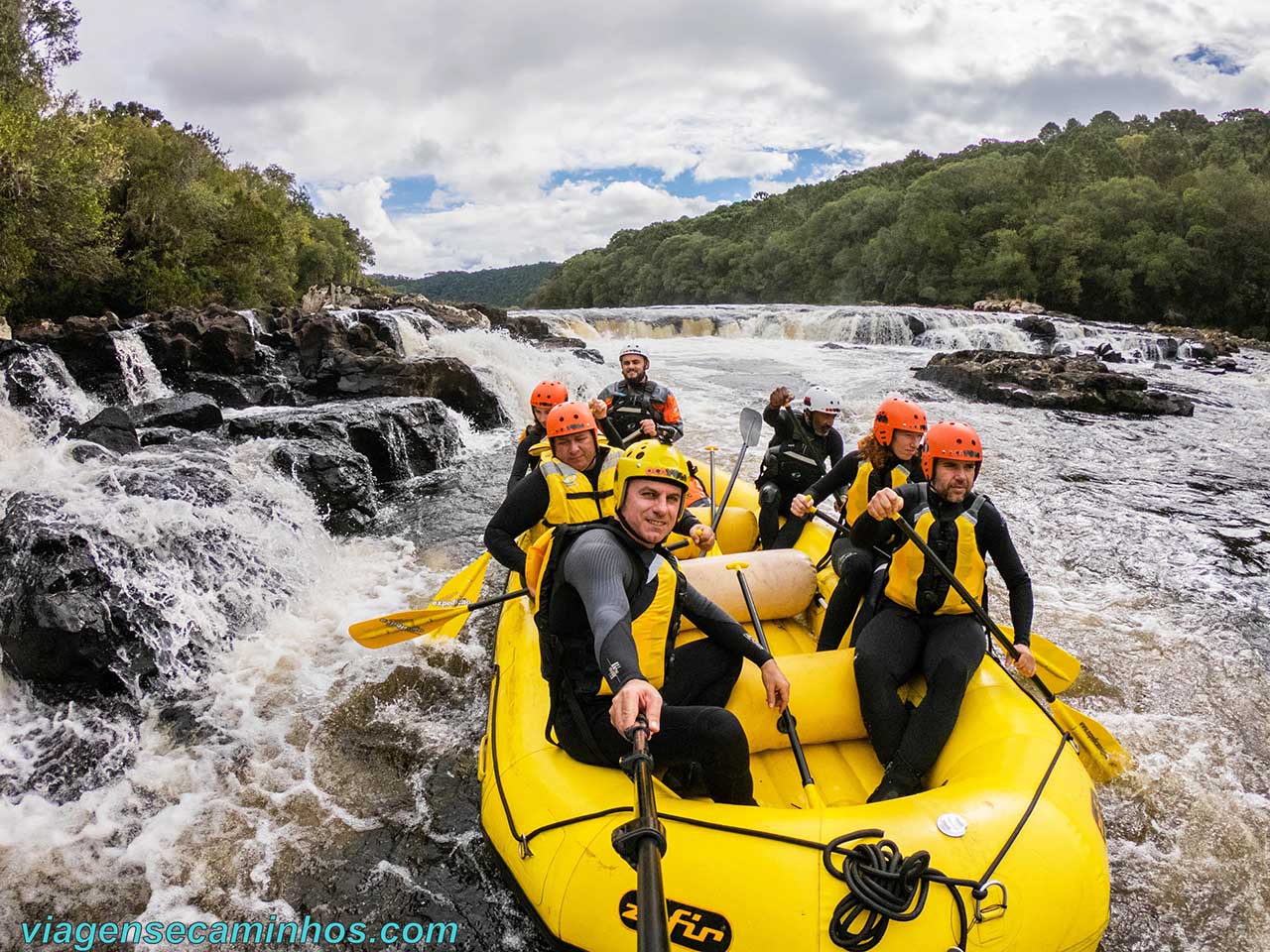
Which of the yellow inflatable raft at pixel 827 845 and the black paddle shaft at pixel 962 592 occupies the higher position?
the black paddle shaft at pixel 962 592

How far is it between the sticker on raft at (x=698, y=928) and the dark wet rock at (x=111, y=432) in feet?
22.8

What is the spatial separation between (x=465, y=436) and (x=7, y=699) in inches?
267

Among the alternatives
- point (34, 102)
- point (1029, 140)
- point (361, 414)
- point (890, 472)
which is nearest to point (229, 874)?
point (890, 472)

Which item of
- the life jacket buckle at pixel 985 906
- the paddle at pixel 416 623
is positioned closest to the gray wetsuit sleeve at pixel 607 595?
the life jacket buckle at pixel 985 906

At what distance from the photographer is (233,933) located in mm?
2844

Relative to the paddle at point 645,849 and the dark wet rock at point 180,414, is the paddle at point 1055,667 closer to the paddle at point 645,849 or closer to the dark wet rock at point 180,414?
the paddle at point 645,849

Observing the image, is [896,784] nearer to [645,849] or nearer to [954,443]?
[954,443]

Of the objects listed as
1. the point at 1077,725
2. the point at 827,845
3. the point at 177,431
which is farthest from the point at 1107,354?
the point at 827,845

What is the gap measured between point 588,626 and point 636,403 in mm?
3962

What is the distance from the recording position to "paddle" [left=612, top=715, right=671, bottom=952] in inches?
53.8

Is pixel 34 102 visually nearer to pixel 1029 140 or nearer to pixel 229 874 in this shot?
pixel 229 874

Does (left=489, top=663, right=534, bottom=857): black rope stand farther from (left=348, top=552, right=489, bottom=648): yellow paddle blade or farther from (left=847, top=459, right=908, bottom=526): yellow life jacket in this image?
(left=847, top=459, right=908, bottom=526): yellow life jacket

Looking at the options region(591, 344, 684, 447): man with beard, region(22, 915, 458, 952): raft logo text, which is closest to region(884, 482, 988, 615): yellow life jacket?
region(22, 915, 458, 952): raft logo text

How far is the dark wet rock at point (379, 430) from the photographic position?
8.12 metres
